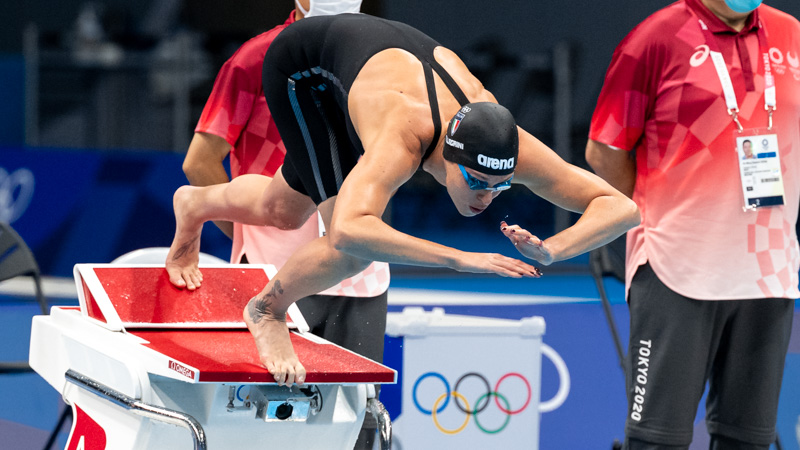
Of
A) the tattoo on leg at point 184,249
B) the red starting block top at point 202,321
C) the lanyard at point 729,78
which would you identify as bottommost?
the red starting block top at point 202,321

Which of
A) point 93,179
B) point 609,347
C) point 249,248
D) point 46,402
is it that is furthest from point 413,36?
point 93,179

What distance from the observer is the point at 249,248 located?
387 cm

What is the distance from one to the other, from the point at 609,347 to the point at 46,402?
252cm

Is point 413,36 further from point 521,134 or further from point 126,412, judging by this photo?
point 126,412

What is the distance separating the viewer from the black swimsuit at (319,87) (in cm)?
304

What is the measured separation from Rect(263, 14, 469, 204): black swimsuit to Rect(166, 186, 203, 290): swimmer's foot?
44 cm

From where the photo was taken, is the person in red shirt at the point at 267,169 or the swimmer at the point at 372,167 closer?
the swimmer at the point at 372,167

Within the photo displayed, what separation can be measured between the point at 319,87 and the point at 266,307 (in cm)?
68

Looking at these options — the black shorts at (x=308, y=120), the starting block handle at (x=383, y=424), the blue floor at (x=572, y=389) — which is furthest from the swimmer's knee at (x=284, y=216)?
the blue floor at (x=572, y=389)

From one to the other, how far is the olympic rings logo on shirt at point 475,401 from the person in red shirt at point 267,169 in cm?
52

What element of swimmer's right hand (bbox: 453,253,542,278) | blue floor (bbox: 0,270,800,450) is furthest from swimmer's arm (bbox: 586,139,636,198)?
blue floor (bbox: 0,270,800,450)

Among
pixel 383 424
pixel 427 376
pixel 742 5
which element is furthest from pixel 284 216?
pixel 742 5

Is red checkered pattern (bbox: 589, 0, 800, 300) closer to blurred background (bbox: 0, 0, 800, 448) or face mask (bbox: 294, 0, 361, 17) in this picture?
face mask (bbox: 294, 0, 361, 17)

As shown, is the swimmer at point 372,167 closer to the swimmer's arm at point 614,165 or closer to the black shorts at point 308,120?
the black shorts at point 308,120
